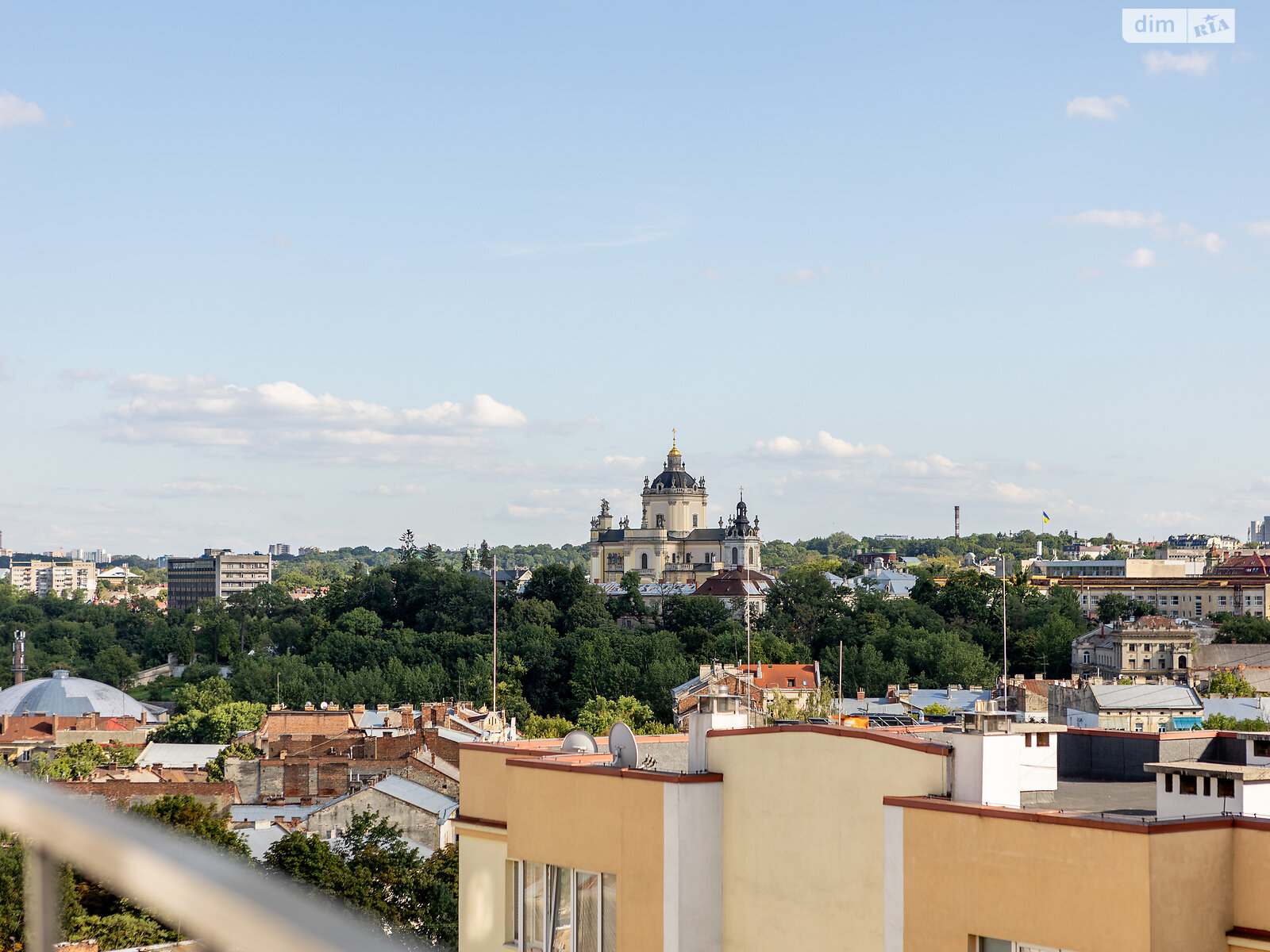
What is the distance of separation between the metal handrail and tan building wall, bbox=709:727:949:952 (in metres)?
6.27

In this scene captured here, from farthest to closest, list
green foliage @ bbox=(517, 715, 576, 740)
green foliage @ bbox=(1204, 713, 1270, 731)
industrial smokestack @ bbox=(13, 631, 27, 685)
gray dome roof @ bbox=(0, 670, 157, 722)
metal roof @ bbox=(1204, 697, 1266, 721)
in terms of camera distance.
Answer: industrial smokestack @ bbox=(13, 631, 27, 685), gray dome roof @ bbox=(0, 670, 157, 722), green foliage @ bbox=(517, 715, 576, 740), metal roof @ bbox=(1204, 697, 1266, 721), green foliage @ bbox=(1204, 713, 1270, 731)

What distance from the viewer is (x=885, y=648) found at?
A: 279 feet

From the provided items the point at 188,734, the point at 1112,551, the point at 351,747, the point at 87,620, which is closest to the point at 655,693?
the point at 188,734

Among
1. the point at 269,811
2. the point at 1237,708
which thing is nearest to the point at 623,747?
the point at 269,811

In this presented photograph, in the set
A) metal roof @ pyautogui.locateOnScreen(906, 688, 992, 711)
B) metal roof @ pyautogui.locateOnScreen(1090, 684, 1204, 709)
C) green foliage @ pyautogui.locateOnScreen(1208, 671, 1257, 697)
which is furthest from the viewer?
metal roof @ pyautogui.locateOnScreen(906, 688, 992, 711)

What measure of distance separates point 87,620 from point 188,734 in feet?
191

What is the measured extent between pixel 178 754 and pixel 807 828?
5177cm

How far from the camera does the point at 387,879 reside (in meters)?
26.0

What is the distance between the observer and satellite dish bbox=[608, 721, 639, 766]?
9.30 m

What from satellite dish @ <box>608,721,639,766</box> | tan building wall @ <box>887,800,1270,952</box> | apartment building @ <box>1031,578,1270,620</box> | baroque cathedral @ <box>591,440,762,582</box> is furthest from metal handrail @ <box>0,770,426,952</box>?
baroque cathedral @ <box>591,440,762,582</box>

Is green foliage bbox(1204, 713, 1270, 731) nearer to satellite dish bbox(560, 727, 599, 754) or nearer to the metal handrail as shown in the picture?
satellite dish bbox(560, 727, 599, 754)

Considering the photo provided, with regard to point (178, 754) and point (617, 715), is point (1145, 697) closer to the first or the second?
point (617, 715)

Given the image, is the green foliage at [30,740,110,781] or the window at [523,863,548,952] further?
the green foliage at [30,740,110,781]

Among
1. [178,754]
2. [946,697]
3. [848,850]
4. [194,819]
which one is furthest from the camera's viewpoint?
[946,697]
